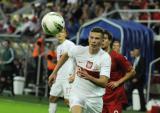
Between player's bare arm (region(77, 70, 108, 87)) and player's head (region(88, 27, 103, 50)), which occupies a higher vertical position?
player's head (region(88, 27, 103, 50))

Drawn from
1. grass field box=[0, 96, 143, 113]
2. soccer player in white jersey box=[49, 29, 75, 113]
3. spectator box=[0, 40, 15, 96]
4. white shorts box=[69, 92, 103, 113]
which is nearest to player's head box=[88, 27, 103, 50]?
white shorts box=[69, 92, 103, 113]

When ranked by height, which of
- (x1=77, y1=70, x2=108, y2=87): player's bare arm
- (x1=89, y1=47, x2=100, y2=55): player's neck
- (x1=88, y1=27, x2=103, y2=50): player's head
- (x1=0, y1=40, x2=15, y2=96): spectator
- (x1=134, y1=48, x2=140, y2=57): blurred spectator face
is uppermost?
(x1=88, y1=27, x2=103, y2=50): player's head

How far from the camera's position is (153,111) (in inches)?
688

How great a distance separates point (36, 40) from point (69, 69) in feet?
34.3

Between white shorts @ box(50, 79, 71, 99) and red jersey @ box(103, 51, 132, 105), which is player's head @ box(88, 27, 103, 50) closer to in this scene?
red jersey @ box(103, 51, 132, 105)

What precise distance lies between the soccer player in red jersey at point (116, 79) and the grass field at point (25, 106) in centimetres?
698

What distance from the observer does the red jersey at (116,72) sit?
39.3 feet

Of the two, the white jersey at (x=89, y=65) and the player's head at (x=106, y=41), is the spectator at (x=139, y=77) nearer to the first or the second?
the player's head at (x=106, y=41)

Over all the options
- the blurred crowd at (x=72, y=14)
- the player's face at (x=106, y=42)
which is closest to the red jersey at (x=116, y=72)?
the player's face at (x=106, y=42)

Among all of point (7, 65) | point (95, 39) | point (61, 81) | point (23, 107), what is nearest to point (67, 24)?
point (7, 65)

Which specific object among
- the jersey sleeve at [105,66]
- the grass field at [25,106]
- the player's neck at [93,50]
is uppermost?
the player's neck at [93,50]

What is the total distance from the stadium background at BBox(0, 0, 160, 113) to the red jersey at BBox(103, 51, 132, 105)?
30.6 ft

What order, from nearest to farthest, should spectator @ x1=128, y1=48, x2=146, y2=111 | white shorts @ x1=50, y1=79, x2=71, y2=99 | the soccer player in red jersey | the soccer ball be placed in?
1. the soccer player in red jersey
2. the soccer ball
3. white shorts @ x1=50, y1=79, x2=71, y2=99
4. spectator @ x1=128, y1=48, x2=146, y2=111

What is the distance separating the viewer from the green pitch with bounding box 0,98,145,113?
19.2 metres
